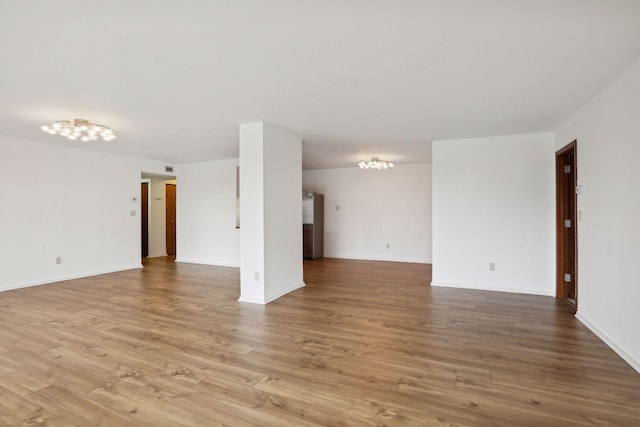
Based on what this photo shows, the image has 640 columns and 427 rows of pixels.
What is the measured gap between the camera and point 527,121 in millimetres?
3986

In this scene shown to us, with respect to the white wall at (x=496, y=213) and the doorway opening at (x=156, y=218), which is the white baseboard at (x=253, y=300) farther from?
the doorway opening at (x=156, y=218)

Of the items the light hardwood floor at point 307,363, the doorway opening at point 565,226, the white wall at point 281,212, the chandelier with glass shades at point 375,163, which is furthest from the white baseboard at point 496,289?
the chandelier with glass shades at point 375,163

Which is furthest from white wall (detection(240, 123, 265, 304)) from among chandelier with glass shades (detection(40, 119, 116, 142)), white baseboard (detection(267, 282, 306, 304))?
chandelier with glass shades (detection(40, 119, 116, 142))

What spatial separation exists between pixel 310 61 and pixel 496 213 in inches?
151

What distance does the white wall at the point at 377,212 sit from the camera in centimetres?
746

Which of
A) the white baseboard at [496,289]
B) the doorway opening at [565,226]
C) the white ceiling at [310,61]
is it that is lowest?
the white baseboard at [496,289]

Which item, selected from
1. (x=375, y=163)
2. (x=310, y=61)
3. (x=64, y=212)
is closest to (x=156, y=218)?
(x=64, y=212)

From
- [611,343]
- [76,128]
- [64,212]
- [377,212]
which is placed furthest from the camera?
[377,212]

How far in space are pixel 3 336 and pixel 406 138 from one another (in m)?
5.29

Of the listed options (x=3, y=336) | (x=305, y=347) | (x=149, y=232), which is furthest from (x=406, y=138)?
(x=149, y=232)

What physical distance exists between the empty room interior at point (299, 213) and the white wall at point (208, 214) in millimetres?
861

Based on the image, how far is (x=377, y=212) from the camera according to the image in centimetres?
789

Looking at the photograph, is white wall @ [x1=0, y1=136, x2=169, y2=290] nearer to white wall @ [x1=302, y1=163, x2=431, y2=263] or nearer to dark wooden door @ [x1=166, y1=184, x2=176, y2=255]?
dark wooden door @ [x1=166, y1=184, x2=176, y2=255]

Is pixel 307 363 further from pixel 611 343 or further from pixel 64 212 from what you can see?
pixel 64 212
